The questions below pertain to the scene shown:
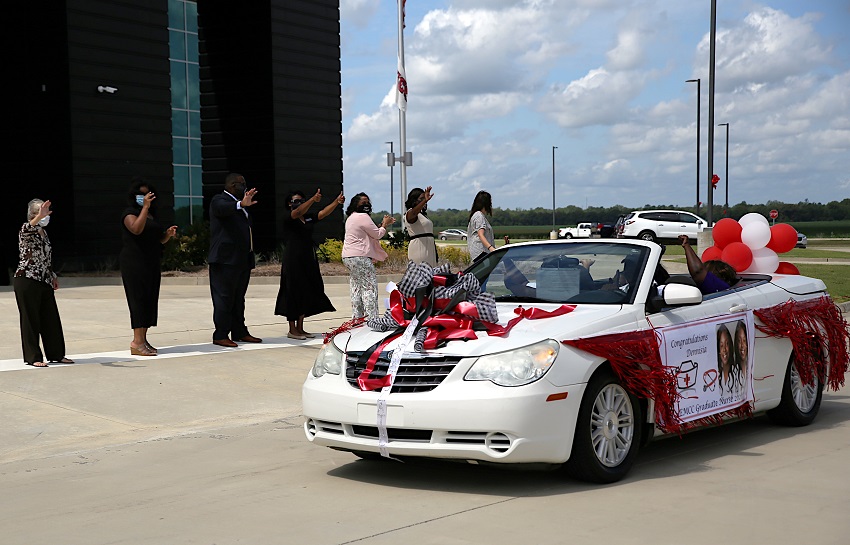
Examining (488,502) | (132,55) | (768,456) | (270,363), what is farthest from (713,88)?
(488,502)

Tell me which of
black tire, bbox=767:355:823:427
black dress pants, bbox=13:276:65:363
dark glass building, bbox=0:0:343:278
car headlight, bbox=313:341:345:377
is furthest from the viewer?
dark glass building, bbox=0:0:343:278

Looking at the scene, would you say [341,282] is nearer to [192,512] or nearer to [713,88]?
[713,88]

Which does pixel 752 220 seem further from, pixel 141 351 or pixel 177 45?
pixel 177 45

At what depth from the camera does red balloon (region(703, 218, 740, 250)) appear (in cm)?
1258

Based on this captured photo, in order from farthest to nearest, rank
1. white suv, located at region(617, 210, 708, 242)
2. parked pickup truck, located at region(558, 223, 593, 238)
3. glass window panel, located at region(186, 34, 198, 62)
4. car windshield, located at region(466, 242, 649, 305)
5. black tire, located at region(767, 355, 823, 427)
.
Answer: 1. parked pickup truck, located at region(558, 223, 593, 238)
2. white suv, located at region(617, 210, 708, 242)
3. glass window panel, located at region(186, 34, 198, 62)
4. black tire, located at region(767, 355, 823, 427)
5. car windshield, located at region(466, 242, 649, 305)

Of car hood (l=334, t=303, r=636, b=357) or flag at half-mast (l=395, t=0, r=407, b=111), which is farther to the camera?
flag at half-mast (l=395, t=0, r=407, b=111)

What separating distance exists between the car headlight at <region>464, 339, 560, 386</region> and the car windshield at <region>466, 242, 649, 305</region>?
1.15m

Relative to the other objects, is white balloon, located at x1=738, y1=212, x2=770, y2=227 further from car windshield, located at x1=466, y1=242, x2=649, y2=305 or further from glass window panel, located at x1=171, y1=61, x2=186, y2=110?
glass window panel, located at x1=171, y1=61, x2=186, y2=110

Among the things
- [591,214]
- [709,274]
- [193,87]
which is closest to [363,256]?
[709,274]

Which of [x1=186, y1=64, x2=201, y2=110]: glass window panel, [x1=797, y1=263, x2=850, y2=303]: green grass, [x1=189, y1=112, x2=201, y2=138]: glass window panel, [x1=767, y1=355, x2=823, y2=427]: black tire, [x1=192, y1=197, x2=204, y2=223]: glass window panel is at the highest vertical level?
[x1=186, y1=64, x2=201, y2=110]: glass window panel

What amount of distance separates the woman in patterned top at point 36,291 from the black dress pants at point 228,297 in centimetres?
196

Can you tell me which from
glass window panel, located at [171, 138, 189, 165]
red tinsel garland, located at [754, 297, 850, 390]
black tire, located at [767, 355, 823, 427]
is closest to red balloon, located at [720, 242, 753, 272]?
red tinsel garland, located at [754, 297, 850, 390]

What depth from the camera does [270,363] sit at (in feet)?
39.1

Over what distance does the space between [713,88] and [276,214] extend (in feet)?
40.4
